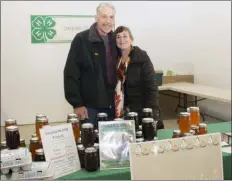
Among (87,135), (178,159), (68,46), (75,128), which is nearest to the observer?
(178,159)

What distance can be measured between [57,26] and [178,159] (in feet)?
9.52

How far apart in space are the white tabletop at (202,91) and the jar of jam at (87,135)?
2053mm

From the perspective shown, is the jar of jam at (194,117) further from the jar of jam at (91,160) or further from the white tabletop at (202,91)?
the white tabletop at (202,91)

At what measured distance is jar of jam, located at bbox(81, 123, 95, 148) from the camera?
1.19 meters

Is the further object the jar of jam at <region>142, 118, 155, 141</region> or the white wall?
the white wall

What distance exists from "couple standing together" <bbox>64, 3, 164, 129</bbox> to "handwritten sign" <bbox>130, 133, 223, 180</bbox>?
0.63 metres

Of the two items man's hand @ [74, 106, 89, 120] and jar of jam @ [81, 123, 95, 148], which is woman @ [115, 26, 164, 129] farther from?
jar of jam @ [81, 123, 95, 148]

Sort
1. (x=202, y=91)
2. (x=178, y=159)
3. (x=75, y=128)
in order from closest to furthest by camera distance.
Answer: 1. (x=178, y=159)
2. (x=75, y=128)
3. (x=202, y=91)

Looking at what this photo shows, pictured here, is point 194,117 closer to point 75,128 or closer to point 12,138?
point 75,128

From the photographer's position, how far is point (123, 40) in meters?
A: 1.76

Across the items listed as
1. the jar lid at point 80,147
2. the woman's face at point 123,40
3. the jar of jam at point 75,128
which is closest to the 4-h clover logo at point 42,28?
the woman's face at point 123,40

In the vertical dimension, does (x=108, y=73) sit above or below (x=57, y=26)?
below

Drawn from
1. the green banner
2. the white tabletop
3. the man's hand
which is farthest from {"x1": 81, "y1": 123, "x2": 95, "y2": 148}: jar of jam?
the green banner

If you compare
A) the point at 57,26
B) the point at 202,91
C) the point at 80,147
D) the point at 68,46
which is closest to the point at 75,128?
the point at 80,147
